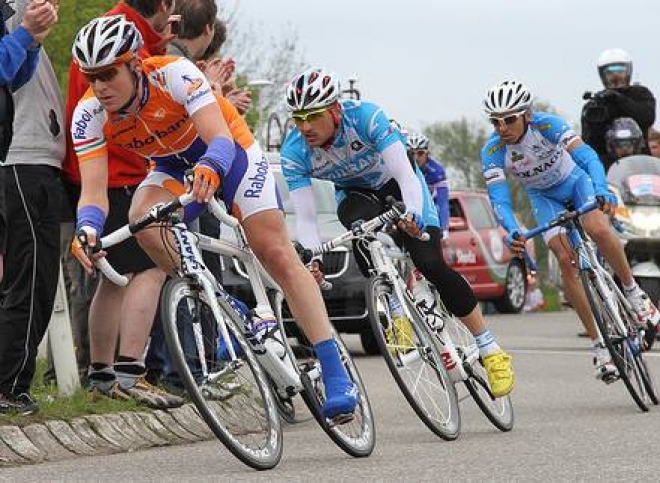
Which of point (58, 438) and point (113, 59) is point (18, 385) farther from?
point (113, 59)

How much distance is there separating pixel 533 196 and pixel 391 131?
3.09 metres

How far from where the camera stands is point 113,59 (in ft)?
27.4

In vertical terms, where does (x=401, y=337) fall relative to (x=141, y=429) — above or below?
above

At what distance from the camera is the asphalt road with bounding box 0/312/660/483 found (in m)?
8.09

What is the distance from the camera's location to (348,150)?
415 inches

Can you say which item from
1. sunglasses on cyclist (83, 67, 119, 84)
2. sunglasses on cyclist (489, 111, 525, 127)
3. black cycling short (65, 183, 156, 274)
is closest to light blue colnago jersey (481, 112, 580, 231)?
sunglasses on cyclist (489, 111, 525, 127)

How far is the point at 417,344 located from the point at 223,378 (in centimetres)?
221

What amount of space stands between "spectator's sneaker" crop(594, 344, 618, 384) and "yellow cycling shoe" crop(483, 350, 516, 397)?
161 centimetres

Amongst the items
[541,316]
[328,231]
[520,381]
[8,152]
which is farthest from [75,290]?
[541,316]

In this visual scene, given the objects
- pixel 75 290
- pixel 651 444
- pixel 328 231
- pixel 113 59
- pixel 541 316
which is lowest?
pixel 541 316

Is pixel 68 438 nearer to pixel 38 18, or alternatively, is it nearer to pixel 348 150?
pixel 38 18

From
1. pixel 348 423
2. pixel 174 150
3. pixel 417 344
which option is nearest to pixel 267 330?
pixel 348 423

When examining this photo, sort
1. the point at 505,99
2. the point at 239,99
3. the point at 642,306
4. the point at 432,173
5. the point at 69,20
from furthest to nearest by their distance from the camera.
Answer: the point at 69,20, the point at 432,173, the point at 642,306, the point at 505,99, the point at 239,99

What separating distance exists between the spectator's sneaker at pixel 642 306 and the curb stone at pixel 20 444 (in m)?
5.19
